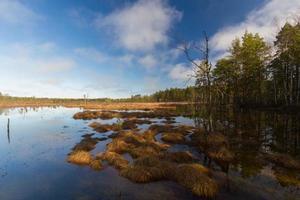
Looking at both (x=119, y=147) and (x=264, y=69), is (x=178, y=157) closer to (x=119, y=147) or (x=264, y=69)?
(x=119, y=147)

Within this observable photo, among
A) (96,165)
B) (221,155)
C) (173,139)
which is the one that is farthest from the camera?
(173,139)

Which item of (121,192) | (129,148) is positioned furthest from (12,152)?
(121,192)

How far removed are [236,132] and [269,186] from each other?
17324mm

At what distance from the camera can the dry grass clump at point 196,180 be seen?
11.8m

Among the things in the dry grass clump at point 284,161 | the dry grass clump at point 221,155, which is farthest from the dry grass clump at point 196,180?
the dry grass clump at point 284,161

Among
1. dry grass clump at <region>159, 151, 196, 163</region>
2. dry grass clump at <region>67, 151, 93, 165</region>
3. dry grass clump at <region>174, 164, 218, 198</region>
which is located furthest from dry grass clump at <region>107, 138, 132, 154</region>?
dry grass clump at <region>174, 164, 218, 198</region>

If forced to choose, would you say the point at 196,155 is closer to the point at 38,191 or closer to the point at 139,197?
the point at 139,197

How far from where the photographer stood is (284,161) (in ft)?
54.0

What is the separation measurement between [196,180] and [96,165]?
8.03 m

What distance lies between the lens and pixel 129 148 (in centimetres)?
2198

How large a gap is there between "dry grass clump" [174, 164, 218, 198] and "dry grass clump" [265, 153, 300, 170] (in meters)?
6.45

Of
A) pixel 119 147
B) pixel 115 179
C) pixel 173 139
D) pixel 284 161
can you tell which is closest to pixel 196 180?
pixel 115 179

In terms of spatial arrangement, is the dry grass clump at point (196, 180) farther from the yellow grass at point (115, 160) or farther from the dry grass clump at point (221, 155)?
the yellow grass at point (115, 160)

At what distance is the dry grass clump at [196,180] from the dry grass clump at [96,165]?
19.6 feet
